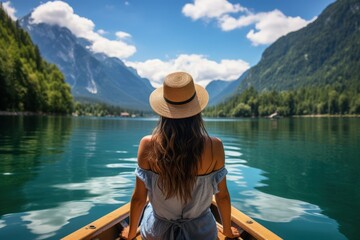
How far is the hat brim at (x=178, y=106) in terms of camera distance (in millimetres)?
3531

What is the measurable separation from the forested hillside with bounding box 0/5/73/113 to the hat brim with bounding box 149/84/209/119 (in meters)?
74.1

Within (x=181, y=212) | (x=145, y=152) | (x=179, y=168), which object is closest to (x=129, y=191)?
(x=181, y=212)

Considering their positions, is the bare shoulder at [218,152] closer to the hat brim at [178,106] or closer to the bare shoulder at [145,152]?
the hat brim at [178,106]

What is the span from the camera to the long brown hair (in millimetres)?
3502

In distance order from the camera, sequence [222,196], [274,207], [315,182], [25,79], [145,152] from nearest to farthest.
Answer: [145,152] → [222,196] → [274,207] → [315,182] → [25,79]

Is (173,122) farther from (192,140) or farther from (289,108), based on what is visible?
(289,108)

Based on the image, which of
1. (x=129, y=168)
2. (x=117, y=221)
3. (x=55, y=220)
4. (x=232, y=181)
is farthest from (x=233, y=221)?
(x=129, y=168)

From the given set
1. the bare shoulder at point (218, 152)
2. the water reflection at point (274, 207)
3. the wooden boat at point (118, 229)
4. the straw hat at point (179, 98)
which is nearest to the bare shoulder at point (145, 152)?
the straw hat at point (179, 98)

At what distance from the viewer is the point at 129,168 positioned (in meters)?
14.6

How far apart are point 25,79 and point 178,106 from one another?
91.3 meters

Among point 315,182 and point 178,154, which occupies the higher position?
point 178,154

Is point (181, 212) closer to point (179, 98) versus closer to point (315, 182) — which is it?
point (179, 98)

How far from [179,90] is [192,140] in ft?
1.97

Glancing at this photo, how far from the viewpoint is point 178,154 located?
3.54 meters
